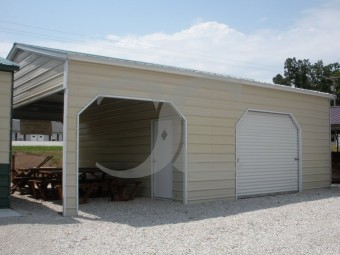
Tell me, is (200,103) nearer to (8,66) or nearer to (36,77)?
(36,77)

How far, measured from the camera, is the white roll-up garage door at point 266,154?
1123 centimetres

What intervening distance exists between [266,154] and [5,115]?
686 centimetres

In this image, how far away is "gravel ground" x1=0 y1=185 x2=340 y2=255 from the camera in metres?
5.75

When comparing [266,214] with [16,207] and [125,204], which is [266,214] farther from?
[16,207]

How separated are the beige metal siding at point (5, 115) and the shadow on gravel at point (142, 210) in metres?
1.17

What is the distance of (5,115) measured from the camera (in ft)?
A: 28.4

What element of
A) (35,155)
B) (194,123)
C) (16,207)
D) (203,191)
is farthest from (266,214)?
(35,155)

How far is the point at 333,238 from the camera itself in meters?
6.36

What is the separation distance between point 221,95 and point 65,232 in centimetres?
544

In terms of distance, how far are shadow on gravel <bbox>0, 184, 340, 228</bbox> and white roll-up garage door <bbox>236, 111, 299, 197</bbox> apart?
0.57m

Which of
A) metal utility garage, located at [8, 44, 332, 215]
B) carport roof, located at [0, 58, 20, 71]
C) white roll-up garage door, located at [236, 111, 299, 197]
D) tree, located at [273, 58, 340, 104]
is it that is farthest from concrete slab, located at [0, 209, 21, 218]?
tree, located at [273, 58, 340, 104]

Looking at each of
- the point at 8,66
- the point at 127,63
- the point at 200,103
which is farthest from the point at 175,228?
the point at 8,66

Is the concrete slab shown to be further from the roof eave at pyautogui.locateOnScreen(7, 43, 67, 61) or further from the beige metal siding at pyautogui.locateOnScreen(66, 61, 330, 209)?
the roof eave at pyautogui.locateOnScreen(7, 43, 67, 61)

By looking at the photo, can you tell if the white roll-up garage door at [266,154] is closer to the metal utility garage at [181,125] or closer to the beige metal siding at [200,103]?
the metal utility garage at [181,125]
